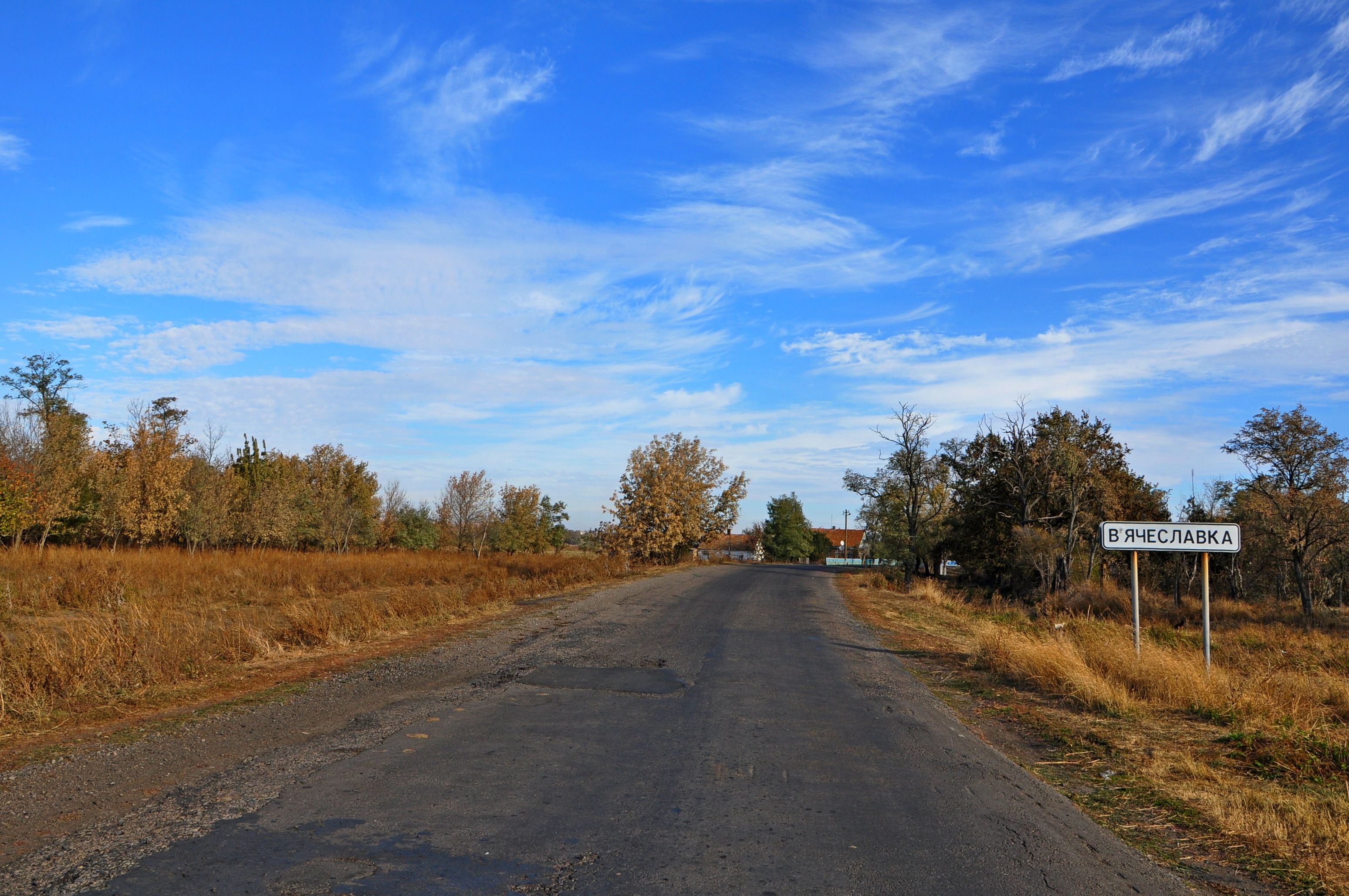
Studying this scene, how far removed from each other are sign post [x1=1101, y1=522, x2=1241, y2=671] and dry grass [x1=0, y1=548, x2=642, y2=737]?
11.0m

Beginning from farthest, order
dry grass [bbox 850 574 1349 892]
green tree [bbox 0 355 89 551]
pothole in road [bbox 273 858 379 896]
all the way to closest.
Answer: green tree [bbox 0 355 89 551] < dry grass [bbox 850 574 1349 892] < pothole in road [bbox 273 858 379 896]

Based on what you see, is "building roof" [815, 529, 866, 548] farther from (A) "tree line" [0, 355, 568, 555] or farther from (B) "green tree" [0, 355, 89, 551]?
(B) "green tree" [0, 355, 89, 551]

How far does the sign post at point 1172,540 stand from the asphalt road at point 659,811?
427 centimetres

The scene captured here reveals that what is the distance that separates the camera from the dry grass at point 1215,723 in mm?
5082

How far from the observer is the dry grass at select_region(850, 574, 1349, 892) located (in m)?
5.08

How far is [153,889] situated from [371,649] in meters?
8.01

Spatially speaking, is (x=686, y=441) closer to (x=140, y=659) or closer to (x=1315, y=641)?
(x=1315, y=641)

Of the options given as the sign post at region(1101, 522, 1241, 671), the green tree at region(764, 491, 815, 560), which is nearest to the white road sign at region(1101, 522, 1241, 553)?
the sign post at region(1101, 522, 1241, 671)

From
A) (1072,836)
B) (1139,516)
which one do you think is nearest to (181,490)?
(1072,836)

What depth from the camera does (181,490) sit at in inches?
1384

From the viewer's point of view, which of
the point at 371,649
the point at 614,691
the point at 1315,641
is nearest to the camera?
the point at 614,691

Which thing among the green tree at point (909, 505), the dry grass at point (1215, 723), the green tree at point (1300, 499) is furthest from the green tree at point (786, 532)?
the dry grass at point (1215, 723)

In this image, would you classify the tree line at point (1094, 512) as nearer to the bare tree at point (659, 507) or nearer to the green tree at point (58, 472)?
the bare tree at point (659, 507)

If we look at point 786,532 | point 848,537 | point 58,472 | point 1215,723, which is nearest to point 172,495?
point 58,472
